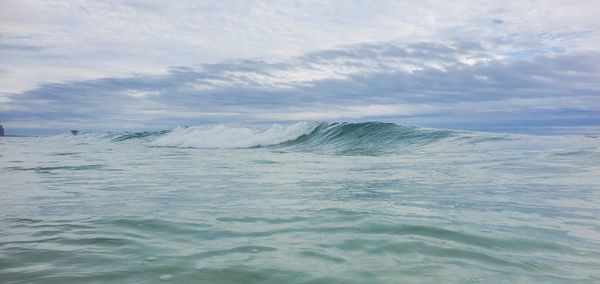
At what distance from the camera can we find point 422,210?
4.07 m

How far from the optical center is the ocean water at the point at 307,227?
2.42 meters

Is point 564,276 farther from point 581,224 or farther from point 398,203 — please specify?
point 398,203

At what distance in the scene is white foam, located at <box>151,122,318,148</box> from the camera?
20.5m

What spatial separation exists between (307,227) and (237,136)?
18800mm

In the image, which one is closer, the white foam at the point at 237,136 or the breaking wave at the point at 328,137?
the breaking wave at the point at 328,137

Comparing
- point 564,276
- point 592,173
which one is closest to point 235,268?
point 564,276

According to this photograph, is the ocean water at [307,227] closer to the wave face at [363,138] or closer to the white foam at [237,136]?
the wave face at [363,138]

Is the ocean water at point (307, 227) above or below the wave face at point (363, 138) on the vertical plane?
below

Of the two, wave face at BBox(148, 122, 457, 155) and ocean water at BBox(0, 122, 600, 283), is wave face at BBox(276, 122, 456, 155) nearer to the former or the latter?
wave face at BBox(148, 122, 457, 155)

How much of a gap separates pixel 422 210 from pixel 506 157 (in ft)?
19.4

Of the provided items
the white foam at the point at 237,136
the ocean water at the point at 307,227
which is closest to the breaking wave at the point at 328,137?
the white foam at the point at 237,136

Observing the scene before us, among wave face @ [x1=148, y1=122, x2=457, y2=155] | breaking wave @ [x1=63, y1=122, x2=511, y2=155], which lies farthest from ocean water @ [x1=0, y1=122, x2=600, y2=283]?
wave face @ [x1=148, y1=122, x2=457, y2=155]

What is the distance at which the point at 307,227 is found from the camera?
3.49 metres

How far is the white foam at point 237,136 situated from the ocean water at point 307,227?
43.1ft
